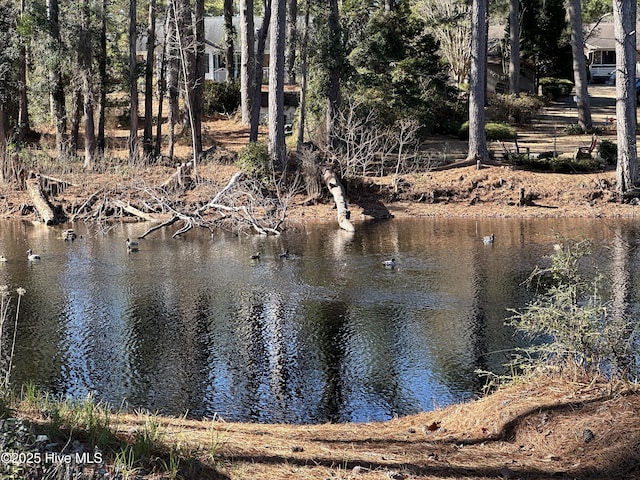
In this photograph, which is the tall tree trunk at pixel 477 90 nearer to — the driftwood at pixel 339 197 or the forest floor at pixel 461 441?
the driftwood at pixel 339 197

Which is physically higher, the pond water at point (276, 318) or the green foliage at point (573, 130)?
the green foliage at point (573, 130)

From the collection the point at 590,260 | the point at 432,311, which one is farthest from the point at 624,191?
the point at 432,311

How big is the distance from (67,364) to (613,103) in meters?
44.0

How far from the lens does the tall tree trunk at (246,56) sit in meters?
39.8

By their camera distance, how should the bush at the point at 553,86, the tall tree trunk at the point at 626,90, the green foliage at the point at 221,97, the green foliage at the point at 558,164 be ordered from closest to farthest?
the tall tree trunk at the point at 626,90 < the green foliage at the point at 558,164 < the green foliage at the point at 221,97 < the bush at the point at 553,86

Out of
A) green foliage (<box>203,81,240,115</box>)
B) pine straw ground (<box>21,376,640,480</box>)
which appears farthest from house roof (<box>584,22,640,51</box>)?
pine straw ground (<box>21,376,640,480</box>)

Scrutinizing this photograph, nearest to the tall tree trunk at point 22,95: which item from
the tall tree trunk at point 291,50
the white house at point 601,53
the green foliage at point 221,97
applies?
the green foliage at point 221,97

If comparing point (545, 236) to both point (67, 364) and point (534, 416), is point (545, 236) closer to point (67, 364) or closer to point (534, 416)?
point (67, 364)

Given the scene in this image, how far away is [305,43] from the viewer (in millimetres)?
33781

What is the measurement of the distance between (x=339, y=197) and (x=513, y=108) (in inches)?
643

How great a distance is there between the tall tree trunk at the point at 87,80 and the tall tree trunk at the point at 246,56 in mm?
8065

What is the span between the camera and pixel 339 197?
28.8 m

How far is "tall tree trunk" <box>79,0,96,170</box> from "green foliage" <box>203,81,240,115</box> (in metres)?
11.3

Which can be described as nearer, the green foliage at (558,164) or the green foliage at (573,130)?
the green foliage at (558,164)
